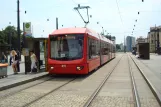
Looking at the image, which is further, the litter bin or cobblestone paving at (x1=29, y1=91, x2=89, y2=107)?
A: the litter bin

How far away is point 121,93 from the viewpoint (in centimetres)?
1176

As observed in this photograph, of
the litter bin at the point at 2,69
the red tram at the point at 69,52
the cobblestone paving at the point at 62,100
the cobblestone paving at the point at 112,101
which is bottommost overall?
the cobblestone paving at the point at 112,101

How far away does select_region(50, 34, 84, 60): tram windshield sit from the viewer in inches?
687

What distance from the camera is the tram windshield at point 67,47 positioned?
17.5m


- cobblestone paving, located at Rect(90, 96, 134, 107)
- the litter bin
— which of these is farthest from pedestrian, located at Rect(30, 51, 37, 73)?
cobblestone paving, located at Rect(90, 96, 134, 107)

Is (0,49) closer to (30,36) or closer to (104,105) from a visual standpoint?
(30,36)

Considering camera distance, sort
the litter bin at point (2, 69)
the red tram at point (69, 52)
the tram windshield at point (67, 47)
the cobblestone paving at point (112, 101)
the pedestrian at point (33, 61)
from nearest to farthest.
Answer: the cobblestone paving at point (112, 101) → the litter bin at point (2, 69) → the red tram at point (69, 52) → the tram windshield at point (67, 47) → the pedestrian at point (33, 61)

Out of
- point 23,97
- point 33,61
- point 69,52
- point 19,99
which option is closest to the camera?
point 19,99

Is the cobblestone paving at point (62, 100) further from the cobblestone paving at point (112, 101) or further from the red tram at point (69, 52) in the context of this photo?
the red tram at point (69, 52)

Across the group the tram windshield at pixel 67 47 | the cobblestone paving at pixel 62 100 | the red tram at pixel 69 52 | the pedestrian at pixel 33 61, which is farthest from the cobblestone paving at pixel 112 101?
the pedestrian at pixel 33 61

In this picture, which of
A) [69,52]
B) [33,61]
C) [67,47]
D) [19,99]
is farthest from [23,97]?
[33,61]

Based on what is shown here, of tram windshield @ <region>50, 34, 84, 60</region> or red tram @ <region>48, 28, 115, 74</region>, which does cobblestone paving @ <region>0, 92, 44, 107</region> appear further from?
tram windshield @ <region>50, 34, 84, 60</region>

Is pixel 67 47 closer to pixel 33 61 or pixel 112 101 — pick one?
pixel 33 61

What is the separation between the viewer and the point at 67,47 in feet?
57.9
